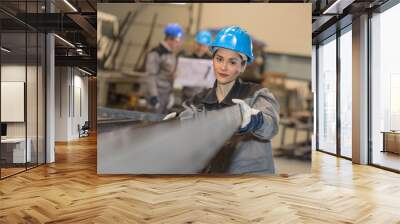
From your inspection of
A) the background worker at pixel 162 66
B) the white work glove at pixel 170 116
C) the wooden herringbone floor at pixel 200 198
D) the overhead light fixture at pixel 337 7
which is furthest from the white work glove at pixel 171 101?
the overhead light fixture at pixel 337 7

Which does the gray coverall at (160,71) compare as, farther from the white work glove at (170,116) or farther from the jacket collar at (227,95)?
the jacket collar at (227,95)

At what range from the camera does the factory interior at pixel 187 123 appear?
4.93 metres

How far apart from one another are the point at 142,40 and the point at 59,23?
8.87 ft

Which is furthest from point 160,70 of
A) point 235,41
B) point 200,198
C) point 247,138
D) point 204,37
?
point 200,198

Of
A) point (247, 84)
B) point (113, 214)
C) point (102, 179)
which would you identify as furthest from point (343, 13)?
point (113, 214)

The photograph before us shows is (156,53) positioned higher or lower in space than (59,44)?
lower

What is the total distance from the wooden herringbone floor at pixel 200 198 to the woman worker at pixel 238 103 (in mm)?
288

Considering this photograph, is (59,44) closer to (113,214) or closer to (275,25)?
(275,25)

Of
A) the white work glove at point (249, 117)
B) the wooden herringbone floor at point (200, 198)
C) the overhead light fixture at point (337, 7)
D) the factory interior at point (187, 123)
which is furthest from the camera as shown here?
the overhead light fixture at point (337, 7)

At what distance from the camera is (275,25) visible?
696 centimetres

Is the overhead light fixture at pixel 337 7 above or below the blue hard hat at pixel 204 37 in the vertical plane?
above

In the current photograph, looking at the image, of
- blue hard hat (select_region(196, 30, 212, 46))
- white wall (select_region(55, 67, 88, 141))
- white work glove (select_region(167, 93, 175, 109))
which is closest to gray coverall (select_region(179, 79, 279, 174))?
white work glove (select_region(167, 93, 175, 109))

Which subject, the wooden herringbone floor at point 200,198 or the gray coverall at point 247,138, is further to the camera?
the gray coverall at point 247,138

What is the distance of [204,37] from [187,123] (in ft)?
4.87
